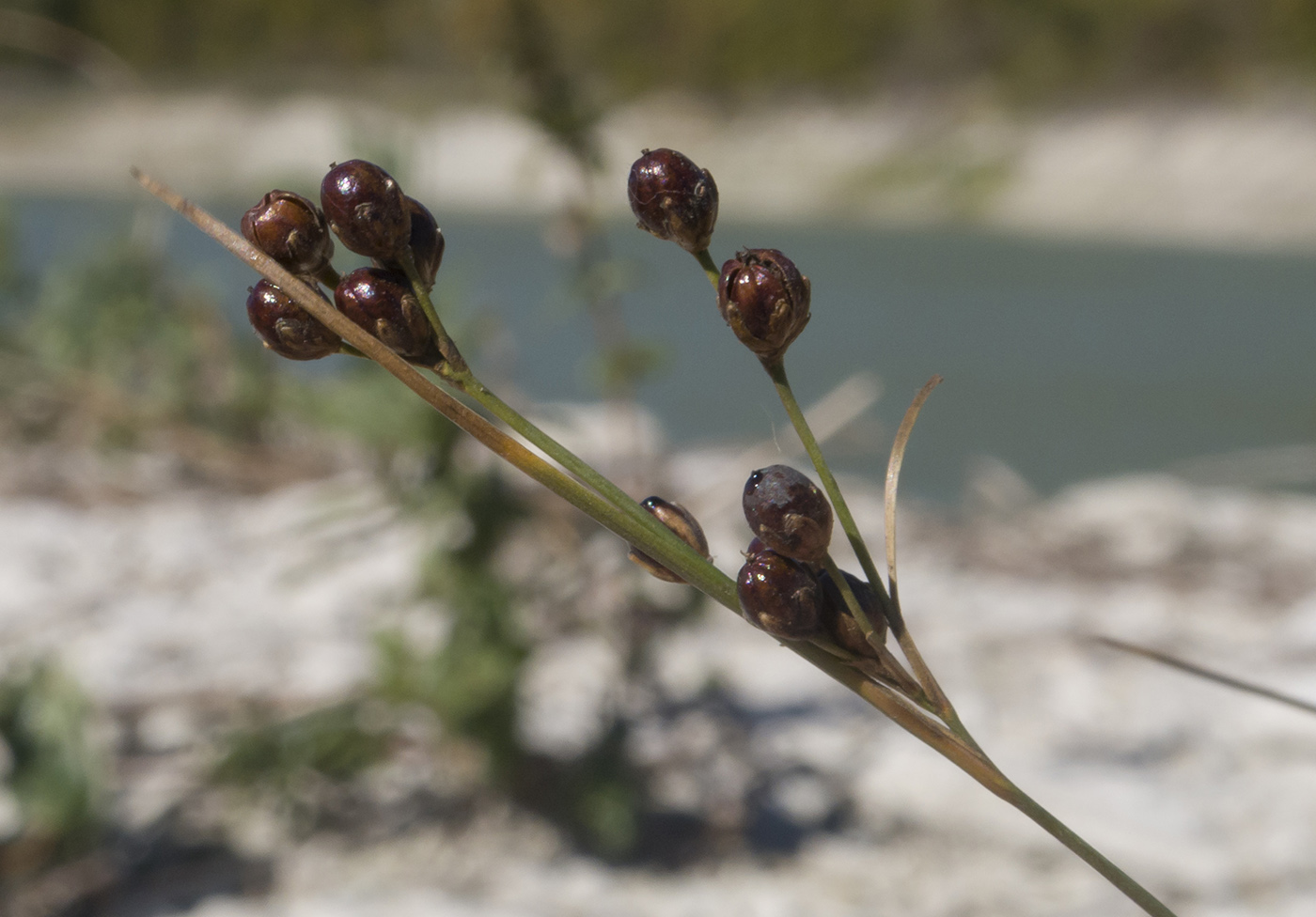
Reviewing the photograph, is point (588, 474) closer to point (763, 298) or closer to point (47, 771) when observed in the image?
point (763, 298)

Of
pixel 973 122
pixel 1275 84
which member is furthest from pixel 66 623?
pixel 1275 84

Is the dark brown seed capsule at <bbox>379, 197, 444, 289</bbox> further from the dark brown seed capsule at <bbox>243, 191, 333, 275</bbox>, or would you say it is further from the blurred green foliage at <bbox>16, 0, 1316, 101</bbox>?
the blurred green foliage at <bbox>16, 0, 1316, 101</bbox>

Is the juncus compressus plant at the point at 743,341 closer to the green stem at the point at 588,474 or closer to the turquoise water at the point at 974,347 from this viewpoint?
the green stem at the point at 588,474

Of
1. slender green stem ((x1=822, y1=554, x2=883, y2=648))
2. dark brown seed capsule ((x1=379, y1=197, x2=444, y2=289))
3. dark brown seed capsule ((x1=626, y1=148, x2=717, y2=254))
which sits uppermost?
dark brown seed capsule ((x1=626, y1=148, x2=717, y2=254))

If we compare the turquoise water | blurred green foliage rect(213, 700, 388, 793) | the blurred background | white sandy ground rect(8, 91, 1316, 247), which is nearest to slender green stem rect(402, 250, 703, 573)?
the blurred background

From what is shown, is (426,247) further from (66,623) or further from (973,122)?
(973,122)

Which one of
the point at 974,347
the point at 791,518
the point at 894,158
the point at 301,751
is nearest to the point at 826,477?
the point at 791,518
